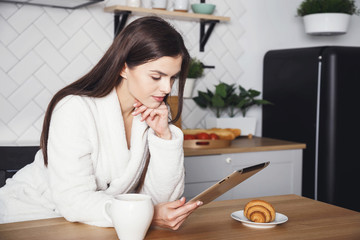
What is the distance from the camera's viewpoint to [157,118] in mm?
1585

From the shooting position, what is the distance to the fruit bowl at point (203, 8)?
305 centimetres

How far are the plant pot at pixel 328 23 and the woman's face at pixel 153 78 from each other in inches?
79.3

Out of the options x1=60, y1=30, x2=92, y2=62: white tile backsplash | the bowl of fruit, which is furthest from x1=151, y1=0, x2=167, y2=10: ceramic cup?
the bowl of fruit

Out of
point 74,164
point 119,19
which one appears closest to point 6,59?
point 119,19

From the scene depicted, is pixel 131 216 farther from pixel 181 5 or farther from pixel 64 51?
pixel 181 5

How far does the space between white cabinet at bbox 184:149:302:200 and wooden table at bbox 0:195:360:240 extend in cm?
120

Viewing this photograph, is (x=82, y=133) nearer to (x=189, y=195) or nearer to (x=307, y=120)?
(x=189, y=195)

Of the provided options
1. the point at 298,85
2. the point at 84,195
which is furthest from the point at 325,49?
the point at 84,195

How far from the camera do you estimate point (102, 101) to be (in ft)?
5.23

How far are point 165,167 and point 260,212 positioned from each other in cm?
38

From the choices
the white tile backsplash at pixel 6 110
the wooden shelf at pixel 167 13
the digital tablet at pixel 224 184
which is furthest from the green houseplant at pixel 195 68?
the digital tablet at pixel 224 184

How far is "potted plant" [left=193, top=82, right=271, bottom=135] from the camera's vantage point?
3.12 m

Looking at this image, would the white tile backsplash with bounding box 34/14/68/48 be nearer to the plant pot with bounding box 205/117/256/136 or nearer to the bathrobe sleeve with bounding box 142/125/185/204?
the plant pot with bounding box 205/117/256/136

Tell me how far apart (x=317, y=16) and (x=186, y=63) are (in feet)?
6.13
